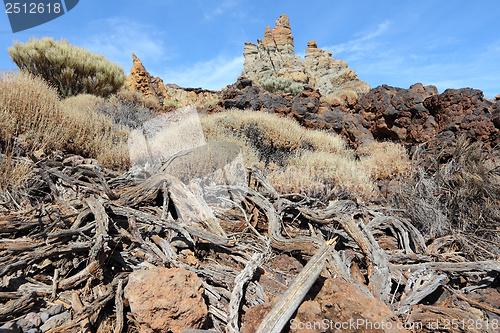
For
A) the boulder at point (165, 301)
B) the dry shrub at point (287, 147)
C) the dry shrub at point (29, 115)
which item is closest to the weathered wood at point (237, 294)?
the boulder at point (165, 301)

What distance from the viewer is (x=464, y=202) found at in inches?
133

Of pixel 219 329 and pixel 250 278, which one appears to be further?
pixel 250 278

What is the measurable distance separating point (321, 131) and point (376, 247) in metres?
6.60

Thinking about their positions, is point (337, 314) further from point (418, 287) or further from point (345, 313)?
point (418, 287)

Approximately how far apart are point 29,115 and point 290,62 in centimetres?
4114

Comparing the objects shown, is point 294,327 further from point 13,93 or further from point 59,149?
point 13,93

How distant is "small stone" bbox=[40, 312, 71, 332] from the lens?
1429mm

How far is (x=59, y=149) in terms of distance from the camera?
4133 mm

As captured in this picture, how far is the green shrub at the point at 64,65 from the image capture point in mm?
8948

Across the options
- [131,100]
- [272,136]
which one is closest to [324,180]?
[272,136]

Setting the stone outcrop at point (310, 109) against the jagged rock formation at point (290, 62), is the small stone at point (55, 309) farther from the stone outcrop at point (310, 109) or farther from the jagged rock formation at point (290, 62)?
the jagged rock formation at point (290, 62)

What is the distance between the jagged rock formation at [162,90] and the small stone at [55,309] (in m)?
10.8

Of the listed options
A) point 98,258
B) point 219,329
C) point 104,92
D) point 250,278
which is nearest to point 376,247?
point 250,278

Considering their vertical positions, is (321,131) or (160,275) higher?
(321,131)
